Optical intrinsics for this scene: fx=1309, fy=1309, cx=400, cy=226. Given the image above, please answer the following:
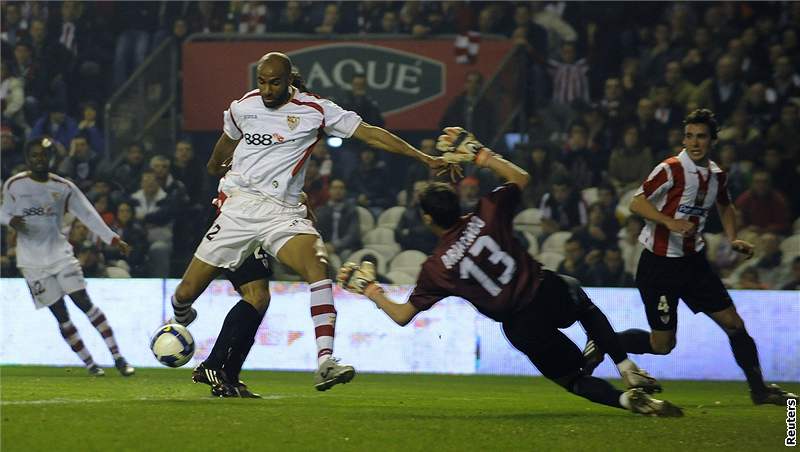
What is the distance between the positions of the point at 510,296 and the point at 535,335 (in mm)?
296

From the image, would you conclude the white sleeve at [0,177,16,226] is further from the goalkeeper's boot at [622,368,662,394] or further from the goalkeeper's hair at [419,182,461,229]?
the goalkeeper's boot at [622,368,662,394]

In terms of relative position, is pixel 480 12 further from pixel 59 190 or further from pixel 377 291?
pixel 377 291

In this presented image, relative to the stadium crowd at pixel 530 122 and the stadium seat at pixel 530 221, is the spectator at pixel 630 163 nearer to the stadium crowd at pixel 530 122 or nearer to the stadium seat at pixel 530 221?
the stadium crowd at pixel 530 122

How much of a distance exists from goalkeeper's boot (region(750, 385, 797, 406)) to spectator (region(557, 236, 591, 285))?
570 centimetres

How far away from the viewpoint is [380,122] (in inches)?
663

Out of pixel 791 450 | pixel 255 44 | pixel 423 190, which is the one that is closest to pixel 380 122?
pixel 255 44

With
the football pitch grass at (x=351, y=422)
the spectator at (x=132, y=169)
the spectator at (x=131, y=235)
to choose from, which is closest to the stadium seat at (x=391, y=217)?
the spectator at (x=131, y=235)

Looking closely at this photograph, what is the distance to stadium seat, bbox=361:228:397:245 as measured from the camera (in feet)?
52.2

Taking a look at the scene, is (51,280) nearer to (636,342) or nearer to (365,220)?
(365,220)

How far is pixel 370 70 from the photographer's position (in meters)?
17.7

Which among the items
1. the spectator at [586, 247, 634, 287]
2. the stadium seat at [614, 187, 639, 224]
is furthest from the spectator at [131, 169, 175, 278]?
the stadium seat at [614, 187, 639, 224]

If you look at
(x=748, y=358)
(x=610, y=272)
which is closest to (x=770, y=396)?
(x=748, y=358)

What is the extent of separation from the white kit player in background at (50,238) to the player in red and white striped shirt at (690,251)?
18.0 feet

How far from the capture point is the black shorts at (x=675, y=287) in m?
9.17
